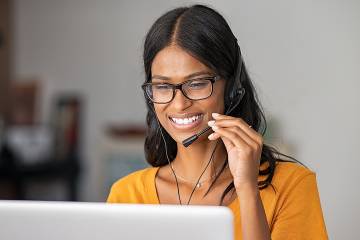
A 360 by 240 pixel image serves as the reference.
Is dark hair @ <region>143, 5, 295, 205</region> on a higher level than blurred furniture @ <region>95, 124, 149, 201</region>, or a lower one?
higher

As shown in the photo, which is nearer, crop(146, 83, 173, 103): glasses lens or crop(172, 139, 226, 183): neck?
crop(146, 83, 173, 103): glasses lens

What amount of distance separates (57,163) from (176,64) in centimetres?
485

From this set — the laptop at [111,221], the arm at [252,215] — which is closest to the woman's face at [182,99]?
the arm at [252,215]

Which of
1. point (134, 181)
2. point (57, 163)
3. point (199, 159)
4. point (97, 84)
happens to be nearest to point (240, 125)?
point (199, 159)

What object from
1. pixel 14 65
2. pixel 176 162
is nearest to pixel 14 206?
pixel 176 162

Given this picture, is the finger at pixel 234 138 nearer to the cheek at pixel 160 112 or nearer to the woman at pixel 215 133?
the woman at pixel 215 133

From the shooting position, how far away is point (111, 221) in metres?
0.94

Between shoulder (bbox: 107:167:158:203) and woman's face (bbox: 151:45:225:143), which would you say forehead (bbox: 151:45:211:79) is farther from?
shoulder (bbox: 107:167:158:203)

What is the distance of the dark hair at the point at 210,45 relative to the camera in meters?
1.40

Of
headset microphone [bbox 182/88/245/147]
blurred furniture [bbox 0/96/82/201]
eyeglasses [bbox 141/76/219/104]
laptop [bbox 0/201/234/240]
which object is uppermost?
eyeglasses [bbox 141/76/219/104]

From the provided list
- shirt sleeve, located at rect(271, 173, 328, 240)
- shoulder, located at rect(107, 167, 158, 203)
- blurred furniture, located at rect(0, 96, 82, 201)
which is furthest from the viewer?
blurred furniture, located at rect(0, 96, 82, 201)

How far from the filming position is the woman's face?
1.39m

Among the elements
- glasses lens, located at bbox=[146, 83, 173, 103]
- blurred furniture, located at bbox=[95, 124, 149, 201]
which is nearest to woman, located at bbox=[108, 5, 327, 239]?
glasses lens, located at bbox=[146, 83, 173, 103]

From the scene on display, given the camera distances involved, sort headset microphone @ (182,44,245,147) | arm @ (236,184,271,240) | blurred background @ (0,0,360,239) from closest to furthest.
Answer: arm @ (236,184,271,240) → headset microphone @ (182,44,245,147) → blurred background @ (0,0,360,239)
